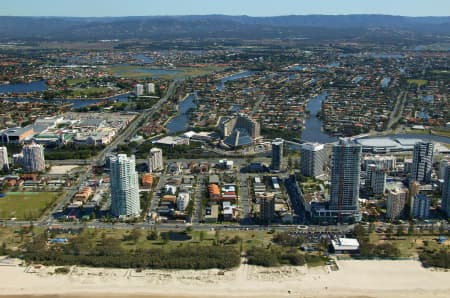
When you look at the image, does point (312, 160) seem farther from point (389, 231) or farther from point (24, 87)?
point (24, 87)

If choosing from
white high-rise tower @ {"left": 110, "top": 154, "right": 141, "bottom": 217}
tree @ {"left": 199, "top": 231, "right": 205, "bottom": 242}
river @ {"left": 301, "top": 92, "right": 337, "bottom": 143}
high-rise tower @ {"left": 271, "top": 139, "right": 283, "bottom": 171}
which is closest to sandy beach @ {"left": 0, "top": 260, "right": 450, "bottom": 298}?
tree @ {"left": 199, "top": 231, "right": 205, "bottom": 242}

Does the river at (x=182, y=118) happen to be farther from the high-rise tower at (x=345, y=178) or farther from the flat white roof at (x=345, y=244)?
the flat white roof at (x=345, y=244)

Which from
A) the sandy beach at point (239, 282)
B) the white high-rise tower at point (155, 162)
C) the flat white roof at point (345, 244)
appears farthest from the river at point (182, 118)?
the sandy beach at point (239, 282)

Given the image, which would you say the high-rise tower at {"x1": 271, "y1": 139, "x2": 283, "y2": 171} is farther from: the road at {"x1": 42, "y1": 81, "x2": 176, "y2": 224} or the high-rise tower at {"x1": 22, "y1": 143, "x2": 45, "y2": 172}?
the high-rise tower at {"x1": 22, "y1": 143, "x2": 45, "y2": 172}

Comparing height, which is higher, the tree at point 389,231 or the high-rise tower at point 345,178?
the high-rise tower at point 345,178

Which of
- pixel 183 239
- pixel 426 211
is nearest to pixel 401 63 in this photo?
pixel 426 211
